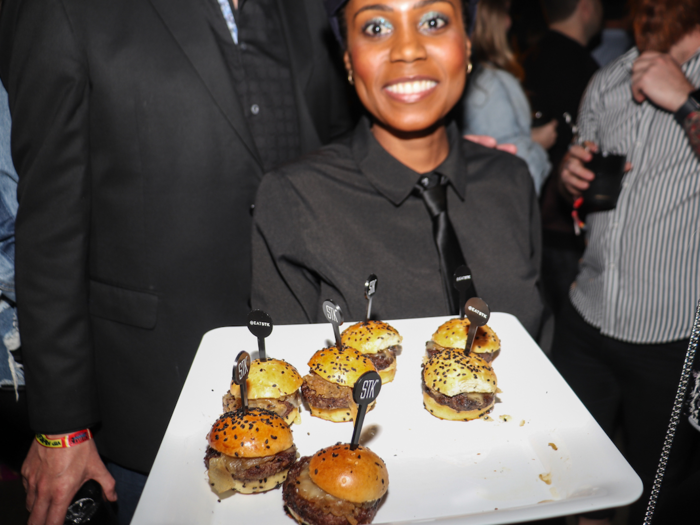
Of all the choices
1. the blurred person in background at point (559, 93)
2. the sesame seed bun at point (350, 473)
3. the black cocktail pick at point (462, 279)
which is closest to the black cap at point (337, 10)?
the black cocktail pick at point (462, 279)

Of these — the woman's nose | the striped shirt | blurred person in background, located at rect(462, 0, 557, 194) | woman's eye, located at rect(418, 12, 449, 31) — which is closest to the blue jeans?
the woman's nose

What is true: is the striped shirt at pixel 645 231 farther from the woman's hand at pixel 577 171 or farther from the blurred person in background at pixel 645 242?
the woman's hand at pixel 577 171

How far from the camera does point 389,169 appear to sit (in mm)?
2158

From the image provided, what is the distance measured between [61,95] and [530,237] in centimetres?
196

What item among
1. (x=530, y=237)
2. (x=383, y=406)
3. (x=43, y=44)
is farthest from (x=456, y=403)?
(x=43, y=44)

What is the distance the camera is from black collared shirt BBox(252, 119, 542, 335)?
207 cm

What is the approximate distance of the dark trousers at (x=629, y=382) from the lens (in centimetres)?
242

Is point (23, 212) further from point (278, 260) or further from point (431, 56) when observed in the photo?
point (431, 56)

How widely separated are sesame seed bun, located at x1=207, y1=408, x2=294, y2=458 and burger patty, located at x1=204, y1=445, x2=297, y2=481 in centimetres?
1

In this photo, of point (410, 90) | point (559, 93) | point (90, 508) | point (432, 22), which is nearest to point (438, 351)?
point (410, 90)

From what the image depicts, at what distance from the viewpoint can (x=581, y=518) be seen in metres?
2.51

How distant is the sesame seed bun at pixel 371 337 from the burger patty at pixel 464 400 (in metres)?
0.25

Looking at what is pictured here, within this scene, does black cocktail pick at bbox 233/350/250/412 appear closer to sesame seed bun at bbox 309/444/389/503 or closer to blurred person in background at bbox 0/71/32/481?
sesame seed bun at bbox 309/444/389/503

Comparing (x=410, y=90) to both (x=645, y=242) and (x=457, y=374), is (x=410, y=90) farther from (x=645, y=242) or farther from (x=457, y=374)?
(x=645, y=242)
